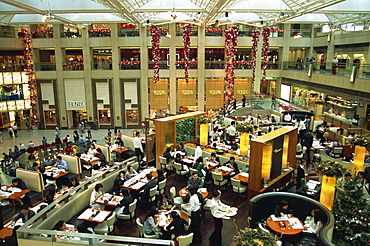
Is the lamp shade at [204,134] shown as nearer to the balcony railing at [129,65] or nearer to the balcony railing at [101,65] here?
the balcony railing at [129,65]

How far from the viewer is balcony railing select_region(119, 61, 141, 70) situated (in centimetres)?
2616

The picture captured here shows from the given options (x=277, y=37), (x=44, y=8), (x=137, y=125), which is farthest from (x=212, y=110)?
(x=44, y=8)

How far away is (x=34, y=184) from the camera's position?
1090 cm

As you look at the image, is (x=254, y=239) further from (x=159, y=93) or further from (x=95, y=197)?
(x=159, y=93)

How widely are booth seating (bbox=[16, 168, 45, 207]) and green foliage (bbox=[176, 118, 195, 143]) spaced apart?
20.6 feet

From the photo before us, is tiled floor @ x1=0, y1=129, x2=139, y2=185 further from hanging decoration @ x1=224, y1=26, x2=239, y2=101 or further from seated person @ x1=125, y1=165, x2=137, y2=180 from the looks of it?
seated person @ x1=125, y1=165, x2=137, y2=180

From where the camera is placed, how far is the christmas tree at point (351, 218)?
636cm

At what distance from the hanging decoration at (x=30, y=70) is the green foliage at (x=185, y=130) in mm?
16439

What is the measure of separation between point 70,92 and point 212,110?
43.9 feet

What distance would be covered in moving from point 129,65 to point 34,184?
17129mm

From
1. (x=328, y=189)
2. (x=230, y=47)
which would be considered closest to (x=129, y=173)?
(x=328, y=189)

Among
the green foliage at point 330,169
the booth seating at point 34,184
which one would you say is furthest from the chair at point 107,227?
the green foliage at point 330,169

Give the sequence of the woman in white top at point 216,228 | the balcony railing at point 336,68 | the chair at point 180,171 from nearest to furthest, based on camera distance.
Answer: the woman in white top at point 216,228, the chair at point 180,171, the balcony railing at point 336,68

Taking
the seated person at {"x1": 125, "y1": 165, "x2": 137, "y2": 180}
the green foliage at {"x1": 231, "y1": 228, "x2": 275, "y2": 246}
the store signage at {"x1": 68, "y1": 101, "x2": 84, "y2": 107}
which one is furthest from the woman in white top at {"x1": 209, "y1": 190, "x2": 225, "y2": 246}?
the store signage at {"x1": 68, "y1": 101, "x2": 84, "y2": 107}
